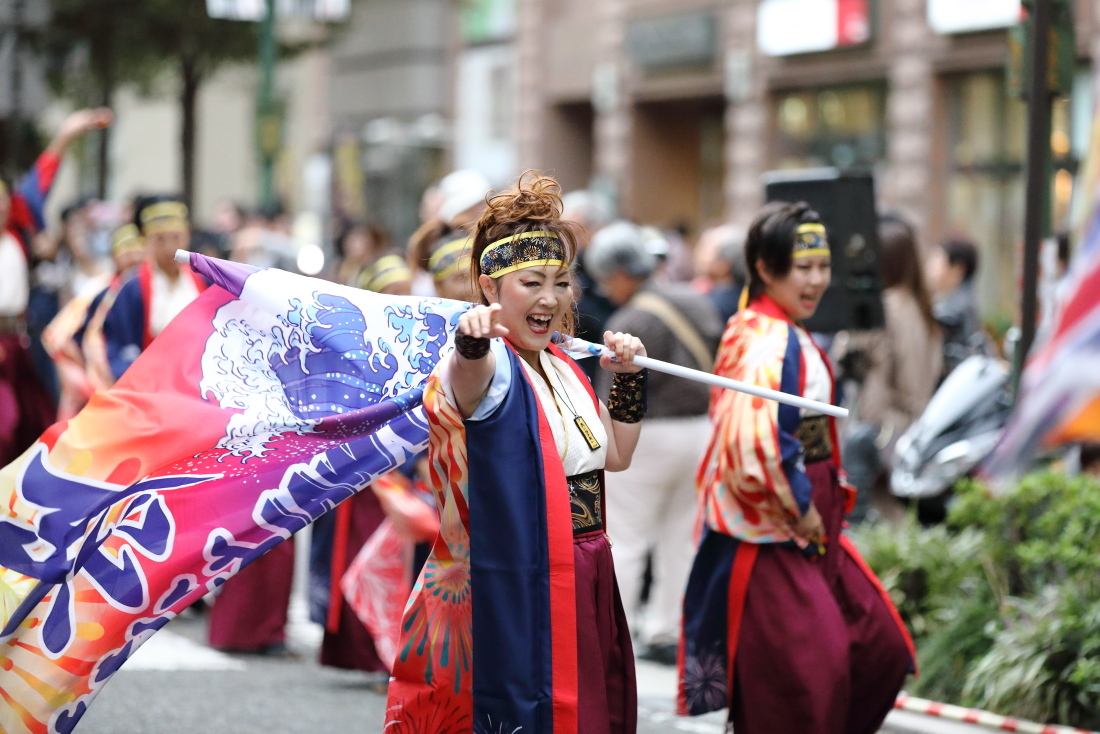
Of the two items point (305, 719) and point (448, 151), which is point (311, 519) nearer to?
point (305, 719)

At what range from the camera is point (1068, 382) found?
2705 mm

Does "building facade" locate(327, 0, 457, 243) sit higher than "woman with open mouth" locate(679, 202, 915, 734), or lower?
higher

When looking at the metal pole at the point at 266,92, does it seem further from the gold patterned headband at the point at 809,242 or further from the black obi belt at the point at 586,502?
the black obi belt at the point at 586,502

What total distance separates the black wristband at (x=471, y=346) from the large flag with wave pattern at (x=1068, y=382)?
4.27 feet

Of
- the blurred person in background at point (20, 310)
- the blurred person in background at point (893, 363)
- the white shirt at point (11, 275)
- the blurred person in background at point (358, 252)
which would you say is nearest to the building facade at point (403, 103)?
the blurred person in background at point (358, 252)

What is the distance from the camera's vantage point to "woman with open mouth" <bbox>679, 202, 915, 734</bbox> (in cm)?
512

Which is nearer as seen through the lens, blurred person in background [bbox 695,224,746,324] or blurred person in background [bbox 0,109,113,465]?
blurred person in background [bbox 695,224,746,324]

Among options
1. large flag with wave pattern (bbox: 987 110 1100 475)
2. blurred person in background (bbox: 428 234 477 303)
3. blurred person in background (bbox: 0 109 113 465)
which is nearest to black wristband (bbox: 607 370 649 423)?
large flag with wave pattern (bbox: 987 110 1100 475)

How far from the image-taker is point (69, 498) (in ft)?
15.7

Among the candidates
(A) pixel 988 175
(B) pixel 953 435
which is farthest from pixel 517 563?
(A) pixel 988 175

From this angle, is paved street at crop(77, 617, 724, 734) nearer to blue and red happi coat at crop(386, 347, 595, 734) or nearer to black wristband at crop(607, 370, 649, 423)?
black wristband at crop(607, 370, 649, 423)

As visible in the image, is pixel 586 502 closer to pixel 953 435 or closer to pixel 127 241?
pixel 953 435

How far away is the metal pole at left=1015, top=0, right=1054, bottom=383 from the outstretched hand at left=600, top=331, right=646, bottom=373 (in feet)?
11.0

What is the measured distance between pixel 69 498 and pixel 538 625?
5.43 ft
